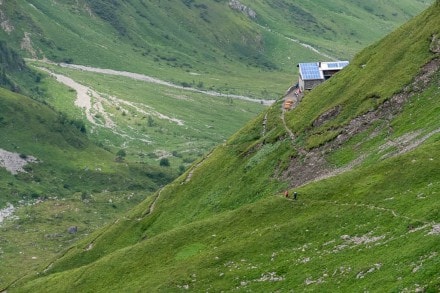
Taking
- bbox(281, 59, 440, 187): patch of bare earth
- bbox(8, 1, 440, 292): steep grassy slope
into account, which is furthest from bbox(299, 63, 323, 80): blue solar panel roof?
bbox(281, 59, 440, 187): patch of bare earth

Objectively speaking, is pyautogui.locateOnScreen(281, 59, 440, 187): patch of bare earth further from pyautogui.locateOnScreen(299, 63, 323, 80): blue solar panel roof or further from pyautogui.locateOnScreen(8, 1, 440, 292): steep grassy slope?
pyautogui.locateOnScreen(299, 63, 323, 80): blue solar panel roof

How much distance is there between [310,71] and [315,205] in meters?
60.6

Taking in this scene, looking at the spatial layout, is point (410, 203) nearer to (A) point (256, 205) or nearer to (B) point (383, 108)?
(A) point (256, 205)

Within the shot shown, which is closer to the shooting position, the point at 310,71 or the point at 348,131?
the point at 348,131

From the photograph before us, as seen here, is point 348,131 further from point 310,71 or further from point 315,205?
point 310,71

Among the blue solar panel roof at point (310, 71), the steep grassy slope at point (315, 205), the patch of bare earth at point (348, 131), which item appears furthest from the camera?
the blue solar panel roof at point (310, 71)

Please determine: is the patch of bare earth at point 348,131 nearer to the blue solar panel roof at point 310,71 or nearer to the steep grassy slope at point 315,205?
the steep grassy slope at point 315,205

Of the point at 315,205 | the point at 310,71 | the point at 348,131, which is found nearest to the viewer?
the point at 315,205

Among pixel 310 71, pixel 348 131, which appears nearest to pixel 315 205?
pixel 348 131

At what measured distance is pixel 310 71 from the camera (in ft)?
479

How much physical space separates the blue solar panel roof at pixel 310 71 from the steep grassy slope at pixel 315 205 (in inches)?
424

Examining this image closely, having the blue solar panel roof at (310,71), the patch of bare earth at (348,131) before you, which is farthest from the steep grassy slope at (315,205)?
the blue solar panel roof at (310,71)

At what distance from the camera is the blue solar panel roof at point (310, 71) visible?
471 ft

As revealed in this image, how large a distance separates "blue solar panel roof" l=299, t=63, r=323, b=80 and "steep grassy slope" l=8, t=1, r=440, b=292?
10.8 meters
